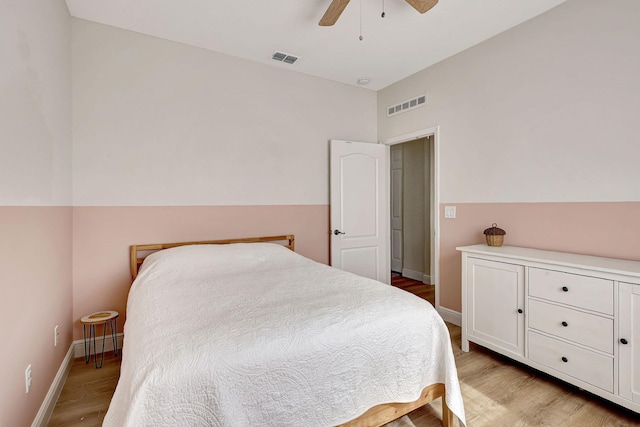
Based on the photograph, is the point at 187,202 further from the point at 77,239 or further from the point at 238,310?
the point at 238,310

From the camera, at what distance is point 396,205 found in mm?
5312

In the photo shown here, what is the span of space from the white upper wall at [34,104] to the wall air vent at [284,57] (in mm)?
1688

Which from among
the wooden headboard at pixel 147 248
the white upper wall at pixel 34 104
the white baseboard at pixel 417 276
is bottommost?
the white baseboard at pixel 417 276

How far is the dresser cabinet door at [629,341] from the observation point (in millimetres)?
1702

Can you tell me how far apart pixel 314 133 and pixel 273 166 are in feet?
2.23

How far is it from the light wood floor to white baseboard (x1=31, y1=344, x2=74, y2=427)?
0.12 feet

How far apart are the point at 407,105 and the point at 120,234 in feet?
10.8

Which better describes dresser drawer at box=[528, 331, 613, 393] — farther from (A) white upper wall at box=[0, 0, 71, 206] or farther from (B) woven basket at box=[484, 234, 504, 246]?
(A) white upper wall at box=[0, 0, 71, 206]

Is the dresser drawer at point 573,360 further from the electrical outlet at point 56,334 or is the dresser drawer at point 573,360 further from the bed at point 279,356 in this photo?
the electrical outlet at point 56,334

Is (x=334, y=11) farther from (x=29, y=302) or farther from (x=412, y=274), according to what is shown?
(x=412, y=274)

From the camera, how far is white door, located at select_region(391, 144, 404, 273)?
17.0 ft

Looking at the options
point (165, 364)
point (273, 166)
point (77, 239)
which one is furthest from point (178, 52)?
→ point (165, 364)

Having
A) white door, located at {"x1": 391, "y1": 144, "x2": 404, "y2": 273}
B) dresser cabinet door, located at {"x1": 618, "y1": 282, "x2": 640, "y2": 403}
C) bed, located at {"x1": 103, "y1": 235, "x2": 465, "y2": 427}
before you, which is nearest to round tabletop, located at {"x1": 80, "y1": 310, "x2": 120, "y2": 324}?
bed, located at {"x1": 103, "y1": 235, "x2": 465, "y2": 427}

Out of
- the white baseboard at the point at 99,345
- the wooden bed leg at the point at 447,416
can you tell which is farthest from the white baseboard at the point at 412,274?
the white baseboard at the point at 99,345
